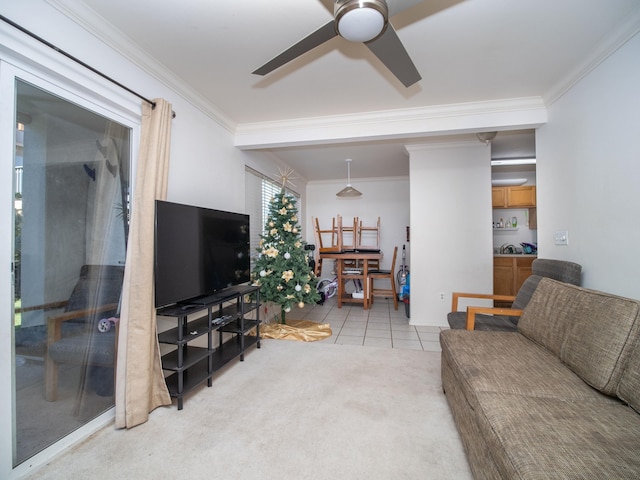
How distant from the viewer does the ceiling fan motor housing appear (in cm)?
123

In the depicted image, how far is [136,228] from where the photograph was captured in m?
1.91

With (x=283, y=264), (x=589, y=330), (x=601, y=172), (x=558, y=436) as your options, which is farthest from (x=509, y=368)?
(x=283, y=264)

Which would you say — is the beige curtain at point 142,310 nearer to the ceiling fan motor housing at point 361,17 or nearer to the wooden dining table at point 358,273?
the ceiling fan motor housing at point 361,17

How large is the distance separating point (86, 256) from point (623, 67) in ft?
12.4

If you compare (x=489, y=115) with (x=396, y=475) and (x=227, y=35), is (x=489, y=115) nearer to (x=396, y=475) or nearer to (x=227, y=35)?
(x=227, y=35)

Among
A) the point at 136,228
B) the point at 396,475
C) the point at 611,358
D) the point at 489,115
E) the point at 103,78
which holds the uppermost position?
the point at 489,115

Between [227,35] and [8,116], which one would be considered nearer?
[8,116]

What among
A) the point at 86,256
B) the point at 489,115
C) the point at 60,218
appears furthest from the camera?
the point at 489,115

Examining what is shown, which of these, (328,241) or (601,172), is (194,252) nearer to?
(601,172)

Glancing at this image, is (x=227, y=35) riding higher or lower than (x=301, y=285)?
higher

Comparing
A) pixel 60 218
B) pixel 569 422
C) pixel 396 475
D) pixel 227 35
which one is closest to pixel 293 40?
pixel 227 35

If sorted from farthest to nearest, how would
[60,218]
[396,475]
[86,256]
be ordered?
[86,256] → [60,218] → [396,475]

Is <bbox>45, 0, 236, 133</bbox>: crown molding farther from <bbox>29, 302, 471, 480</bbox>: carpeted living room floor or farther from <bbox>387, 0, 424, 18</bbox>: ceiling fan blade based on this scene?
<bbox>29, 302, 471, 480</bbox>: carpeted living room floor

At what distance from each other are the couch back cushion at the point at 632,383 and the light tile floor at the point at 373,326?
196 centimetres
